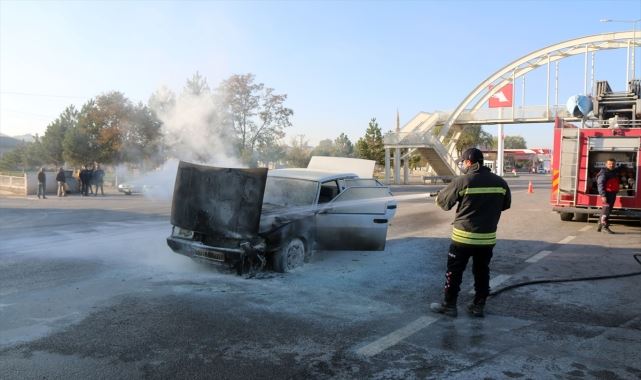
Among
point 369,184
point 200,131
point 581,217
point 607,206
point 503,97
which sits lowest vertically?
point 581,217

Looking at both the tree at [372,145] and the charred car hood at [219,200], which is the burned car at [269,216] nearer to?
the charred car hood at [219,200]

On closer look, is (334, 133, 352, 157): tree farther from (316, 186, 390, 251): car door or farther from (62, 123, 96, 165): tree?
(316, 186, 390, 251): car door

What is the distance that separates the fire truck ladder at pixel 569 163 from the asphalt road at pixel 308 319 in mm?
4228

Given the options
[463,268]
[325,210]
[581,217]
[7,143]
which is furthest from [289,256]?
[7,143]

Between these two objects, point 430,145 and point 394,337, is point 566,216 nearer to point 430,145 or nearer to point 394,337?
point 394,337

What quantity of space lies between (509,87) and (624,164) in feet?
110

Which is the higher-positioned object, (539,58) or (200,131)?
(539,58)

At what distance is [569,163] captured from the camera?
41.6ft

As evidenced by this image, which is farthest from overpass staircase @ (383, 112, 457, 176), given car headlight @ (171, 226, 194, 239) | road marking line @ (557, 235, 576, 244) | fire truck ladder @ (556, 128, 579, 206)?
car headlight @ (171, 226, 194, 239)

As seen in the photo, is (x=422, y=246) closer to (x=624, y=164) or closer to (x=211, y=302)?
(x=211, y=302)

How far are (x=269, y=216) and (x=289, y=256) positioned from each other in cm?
65

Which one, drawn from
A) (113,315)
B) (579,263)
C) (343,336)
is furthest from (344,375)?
(579,263)

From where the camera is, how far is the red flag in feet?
141

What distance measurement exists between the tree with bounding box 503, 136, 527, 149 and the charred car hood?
447ft
